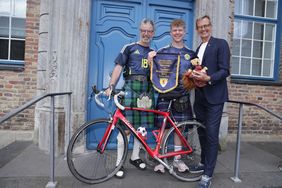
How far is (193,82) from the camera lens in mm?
3230

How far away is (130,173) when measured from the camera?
359 centimetres

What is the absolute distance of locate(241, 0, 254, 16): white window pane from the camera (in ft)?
19.0

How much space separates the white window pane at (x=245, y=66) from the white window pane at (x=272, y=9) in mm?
1093

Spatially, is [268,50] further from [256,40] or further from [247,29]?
[247,29]

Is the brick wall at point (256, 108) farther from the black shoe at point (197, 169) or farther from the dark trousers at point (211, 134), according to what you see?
the dark trousers at point (211, 134)

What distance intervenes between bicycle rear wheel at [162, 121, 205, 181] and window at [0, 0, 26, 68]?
3.13 metres

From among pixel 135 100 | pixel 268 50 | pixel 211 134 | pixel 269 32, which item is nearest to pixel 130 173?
pixel 135 100

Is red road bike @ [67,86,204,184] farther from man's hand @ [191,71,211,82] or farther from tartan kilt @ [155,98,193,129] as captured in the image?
man's hand @ [191,71,211,82]

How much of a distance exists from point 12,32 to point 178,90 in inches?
132

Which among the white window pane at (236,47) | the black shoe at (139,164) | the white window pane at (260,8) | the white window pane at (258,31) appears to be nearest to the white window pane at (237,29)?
the white window pane at (236,47)

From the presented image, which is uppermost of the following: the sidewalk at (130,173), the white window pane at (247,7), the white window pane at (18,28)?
the white window pane at (247,7)

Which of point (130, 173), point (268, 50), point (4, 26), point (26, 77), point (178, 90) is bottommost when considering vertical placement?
point (130, 173)

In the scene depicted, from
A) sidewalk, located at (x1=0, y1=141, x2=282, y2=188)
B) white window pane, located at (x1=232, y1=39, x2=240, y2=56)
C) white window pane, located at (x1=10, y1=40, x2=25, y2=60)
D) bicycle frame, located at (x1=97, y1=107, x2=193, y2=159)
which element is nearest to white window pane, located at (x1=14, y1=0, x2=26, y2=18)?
white window pane, located at (x1=10, y1=40, x2=25, y2=60)

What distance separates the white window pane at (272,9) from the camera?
592 centimetres
